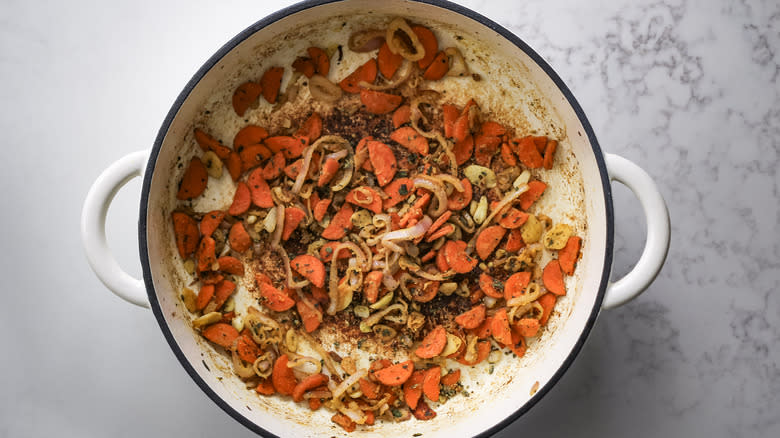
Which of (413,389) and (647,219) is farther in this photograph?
(413,389)

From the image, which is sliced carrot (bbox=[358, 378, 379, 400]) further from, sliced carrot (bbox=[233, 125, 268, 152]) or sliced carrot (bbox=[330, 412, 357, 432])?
sliced carrot (bbox=[233, 125, 268, 152])

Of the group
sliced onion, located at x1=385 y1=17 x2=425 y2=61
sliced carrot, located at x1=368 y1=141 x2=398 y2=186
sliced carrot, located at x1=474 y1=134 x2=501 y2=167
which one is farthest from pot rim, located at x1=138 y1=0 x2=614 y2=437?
sliced carrot, located at x1=368 y1=141 x2=398 y2=186

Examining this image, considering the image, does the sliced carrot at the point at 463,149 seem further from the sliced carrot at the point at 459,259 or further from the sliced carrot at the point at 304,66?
the sliced carrot at the point at 304,66

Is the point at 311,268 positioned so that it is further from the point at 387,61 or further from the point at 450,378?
the point at 387,61

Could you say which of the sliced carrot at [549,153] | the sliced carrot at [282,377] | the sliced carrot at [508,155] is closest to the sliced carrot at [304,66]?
the sliced carrot at [508,155]

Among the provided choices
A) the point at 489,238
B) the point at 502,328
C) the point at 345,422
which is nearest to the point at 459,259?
the point at 489,238

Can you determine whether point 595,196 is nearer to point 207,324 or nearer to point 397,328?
point 397,328
